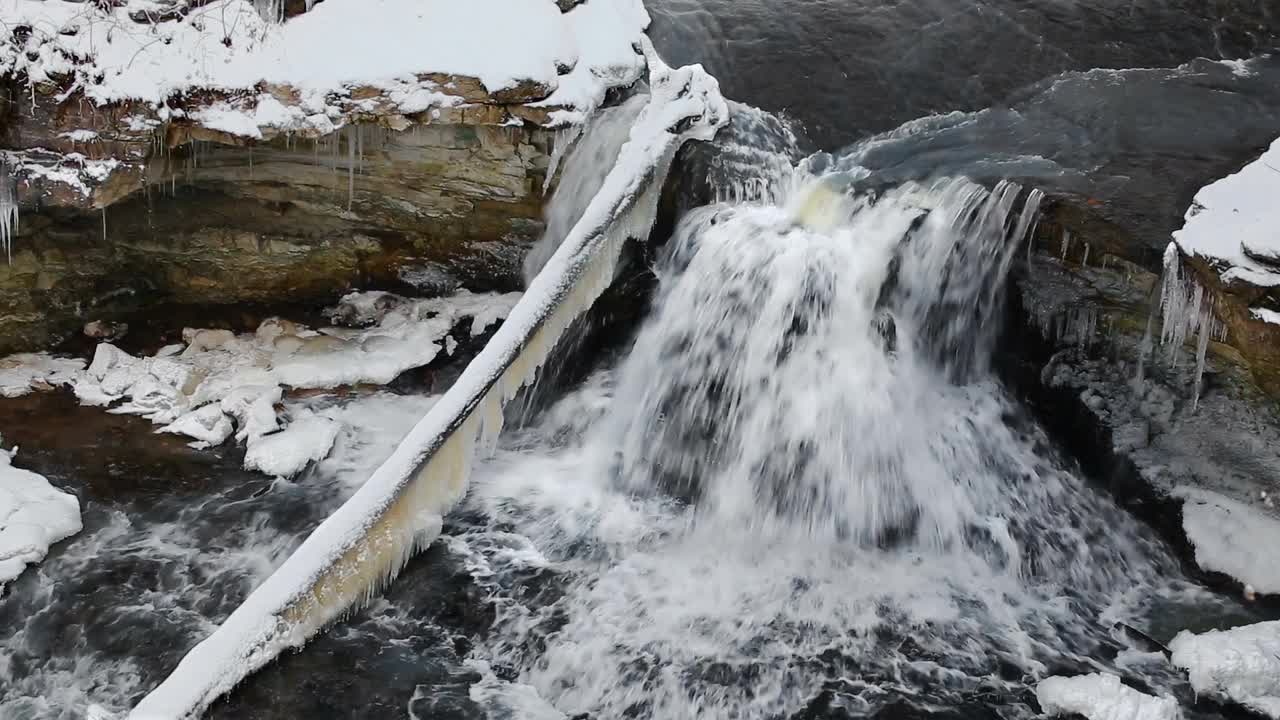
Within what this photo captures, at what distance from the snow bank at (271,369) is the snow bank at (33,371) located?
0.7 inches

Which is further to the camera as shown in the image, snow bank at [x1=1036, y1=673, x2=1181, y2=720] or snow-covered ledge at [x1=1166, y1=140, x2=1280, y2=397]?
snow-covered ledge at [x1=1166, y1=140, x2=1280, y2=397]

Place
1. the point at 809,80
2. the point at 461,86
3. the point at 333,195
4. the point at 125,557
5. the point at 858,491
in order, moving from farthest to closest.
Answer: the point at 809,80
the point at 333,195
the point at 461,86
the point at 858,491
the point at 125,557

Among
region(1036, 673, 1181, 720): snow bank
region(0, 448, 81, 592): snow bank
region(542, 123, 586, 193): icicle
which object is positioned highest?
region(542, 123, 586, 193): icicle

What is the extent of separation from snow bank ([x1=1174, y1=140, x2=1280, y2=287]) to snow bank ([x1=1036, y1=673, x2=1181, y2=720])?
6.70 ft

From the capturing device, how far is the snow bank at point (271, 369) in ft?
20.0

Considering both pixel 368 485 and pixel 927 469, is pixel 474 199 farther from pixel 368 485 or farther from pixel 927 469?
pixel 927 469

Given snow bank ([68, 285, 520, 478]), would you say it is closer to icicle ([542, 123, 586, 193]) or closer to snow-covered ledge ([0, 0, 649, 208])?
icicle ([542, 123, 586, 193])

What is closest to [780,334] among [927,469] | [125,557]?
[927,469]

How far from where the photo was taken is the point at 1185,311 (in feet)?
16.8

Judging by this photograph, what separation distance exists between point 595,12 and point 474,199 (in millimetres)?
1713

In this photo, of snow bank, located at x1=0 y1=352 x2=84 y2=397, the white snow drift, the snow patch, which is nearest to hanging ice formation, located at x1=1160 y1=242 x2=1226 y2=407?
the snow patch

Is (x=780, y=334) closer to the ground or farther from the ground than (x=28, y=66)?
closer to the ground

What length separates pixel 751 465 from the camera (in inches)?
230

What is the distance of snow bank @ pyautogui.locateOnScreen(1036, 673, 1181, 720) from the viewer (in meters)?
4.43
